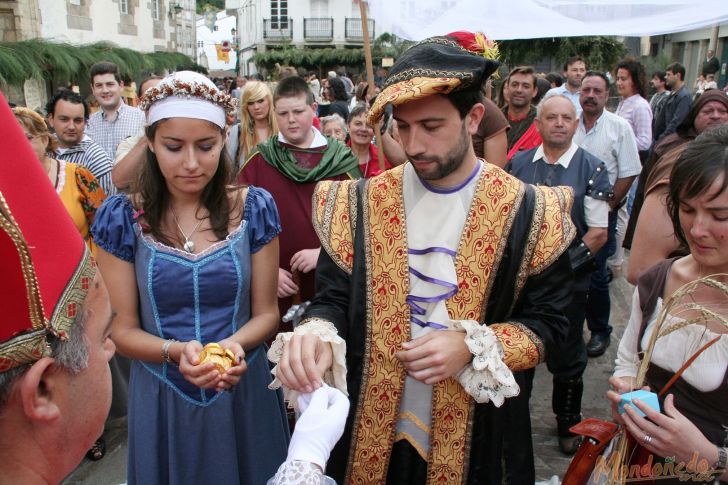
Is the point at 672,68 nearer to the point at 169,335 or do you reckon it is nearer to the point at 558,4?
the point at 558,4

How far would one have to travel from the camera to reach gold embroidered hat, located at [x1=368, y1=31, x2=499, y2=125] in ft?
5.41

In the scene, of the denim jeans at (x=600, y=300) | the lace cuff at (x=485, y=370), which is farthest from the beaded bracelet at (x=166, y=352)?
the denim jeans at (x=600, y=300)

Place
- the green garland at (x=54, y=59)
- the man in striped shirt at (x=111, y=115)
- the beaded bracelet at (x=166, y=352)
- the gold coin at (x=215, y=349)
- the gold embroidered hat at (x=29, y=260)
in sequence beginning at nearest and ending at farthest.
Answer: the gold embroidered hat at (x=29, y=260) < the gold coin at (x=215, y=349) < the beaded bracelet at (x=166, y=352) < the man in striped shirt at (x=111, y=115) < the green garland at (x=54, y=59)

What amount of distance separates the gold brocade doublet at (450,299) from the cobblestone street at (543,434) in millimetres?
1763

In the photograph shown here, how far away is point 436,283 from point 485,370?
305 mm

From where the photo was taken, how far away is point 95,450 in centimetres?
352

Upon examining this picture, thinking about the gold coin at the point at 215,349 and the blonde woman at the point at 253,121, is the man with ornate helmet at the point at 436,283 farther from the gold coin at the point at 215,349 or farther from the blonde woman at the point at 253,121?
the blonde woman at the point at 253,121

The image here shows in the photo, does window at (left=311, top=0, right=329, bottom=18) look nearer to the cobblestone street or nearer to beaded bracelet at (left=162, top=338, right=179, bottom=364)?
the cobblestone street

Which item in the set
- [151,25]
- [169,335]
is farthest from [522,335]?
[151,25]

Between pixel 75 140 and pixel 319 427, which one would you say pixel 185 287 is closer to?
pixel 319 427

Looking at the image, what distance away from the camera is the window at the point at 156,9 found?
77.9 ft

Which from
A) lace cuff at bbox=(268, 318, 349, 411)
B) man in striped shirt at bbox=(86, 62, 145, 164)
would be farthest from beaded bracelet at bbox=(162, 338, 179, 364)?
man in striped shirt at bbox=(86, 62, 145, 164)

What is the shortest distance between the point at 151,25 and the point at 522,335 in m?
25.1

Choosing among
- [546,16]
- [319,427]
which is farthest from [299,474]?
[546,16]
